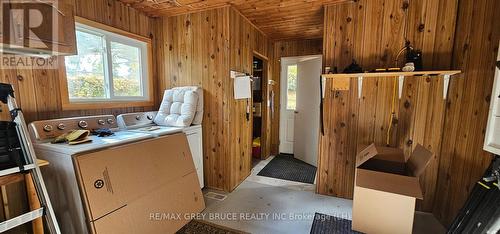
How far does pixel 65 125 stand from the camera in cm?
181

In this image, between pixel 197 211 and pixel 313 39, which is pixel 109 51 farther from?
pixel 313 39

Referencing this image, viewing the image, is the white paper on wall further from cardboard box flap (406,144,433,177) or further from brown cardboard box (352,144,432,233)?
cardboard box flap (406,144,433,177)

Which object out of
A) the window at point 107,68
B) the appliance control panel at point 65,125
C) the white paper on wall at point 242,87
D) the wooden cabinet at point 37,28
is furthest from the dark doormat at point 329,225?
the window at point 107,68

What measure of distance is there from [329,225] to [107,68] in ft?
9.30

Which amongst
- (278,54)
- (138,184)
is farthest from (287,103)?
(138,184)

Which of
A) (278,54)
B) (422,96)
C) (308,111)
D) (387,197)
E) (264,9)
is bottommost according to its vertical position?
(387,197)

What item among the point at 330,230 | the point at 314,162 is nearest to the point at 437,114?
the point at 330,230

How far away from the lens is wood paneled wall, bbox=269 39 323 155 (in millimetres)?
3916

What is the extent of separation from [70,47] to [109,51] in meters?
1.04

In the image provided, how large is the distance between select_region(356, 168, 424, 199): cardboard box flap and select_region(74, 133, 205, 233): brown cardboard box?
1.60 meters

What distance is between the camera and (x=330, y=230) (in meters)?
1.93

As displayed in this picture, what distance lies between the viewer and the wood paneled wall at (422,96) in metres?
1.74

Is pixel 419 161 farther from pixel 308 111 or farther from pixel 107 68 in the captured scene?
pixel 107 68

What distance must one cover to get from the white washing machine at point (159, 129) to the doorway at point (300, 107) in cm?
198
